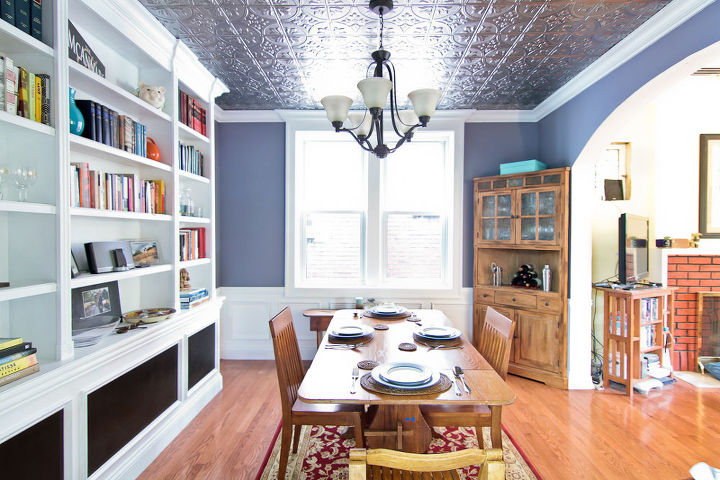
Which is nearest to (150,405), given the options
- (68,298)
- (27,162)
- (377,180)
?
(68,298)

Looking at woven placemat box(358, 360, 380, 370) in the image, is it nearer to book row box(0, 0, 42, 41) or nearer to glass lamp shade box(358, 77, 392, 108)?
glass lamp shade box(358, 77, 392, 108)

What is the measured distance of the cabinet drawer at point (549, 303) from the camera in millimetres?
3186

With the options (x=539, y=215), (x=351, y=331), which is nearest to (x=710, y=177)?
(x=539, y=215)

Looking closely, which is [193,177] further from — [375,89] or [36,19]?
[375,89]

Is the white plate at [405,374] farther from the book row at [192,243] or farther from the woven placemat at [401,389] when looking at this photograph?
the book row at [192,243]

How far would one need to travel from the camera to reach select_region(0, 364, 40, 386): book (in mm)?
1313

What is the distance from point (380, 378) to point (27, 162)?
1.81 meters

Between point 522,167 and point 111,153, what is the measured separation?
330 centimetres

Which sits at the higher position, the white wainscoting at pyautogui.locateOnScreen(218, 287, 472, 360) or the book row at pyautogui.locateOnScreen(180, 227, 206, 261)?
the book row at pyautogui.locateOnScreen(180, 227, 206, 261)

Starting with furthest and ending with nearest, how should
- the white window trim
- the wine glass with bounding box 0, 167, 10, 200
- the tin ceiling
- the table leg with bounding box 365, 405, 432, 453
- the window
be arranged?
the window, the white window trim, the tin ceiling, the table leg with bounding box 365, 405, 432, 453, the wine glass with bounding box 0, 167, 10, 200

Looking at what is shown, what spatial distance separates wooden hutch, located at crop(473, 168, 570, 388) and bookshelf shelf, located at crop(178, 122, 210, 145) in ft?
8.58

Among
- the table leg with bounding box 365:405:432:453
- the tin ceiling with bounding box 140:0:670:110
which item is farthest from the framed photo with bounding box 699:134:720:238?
the table leg with bounding box 365:405:432:453

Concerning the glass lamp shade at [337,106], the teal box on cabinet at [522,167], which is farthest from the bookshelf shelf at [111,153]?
the teal box on cabinet at [522,167]

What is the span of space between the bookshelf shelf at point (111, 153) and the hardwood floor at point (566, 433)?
5.94 feet
